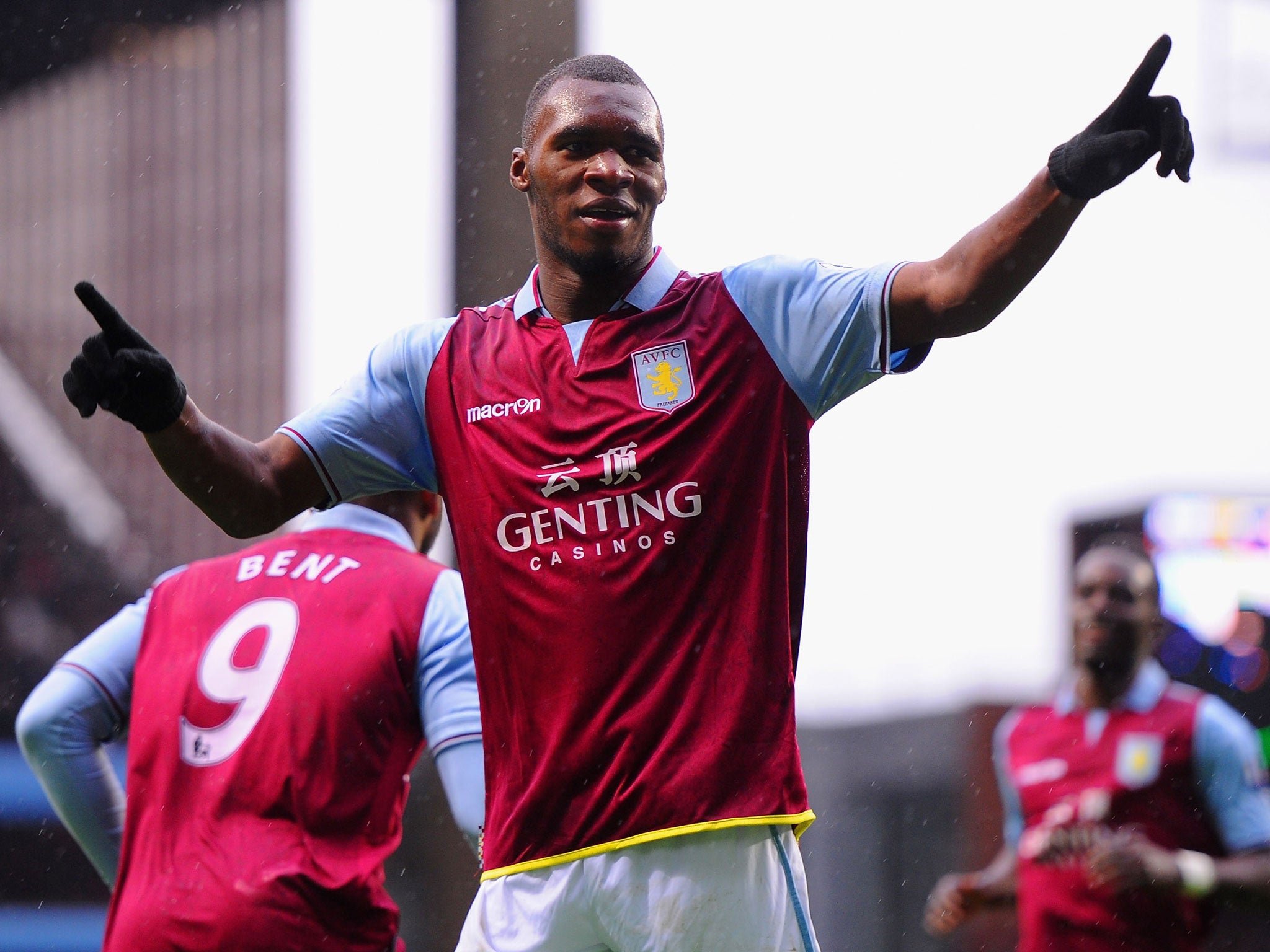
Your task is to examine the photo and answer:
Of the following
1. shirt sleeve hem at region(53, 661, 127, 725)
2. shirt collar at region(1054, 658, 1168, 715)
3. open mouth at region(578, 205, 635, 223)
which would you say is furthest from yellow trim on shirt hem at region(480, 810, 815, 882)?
shirt collar at region(1054, 658, 1168, 715)

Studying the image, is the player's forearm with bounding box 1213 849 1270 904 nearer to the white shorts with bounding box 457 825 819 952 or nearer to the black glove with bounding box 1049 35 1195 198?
the white shorts with bounding box 457 825 819 952

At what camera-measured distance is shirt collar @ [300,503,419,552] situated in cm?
387

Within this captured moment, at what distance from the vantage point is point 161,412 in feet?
8.06

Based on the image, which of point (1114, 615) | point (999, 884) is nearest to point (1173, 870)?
point (999, 884)

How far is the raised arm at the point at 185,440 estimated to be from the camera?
7.86ft

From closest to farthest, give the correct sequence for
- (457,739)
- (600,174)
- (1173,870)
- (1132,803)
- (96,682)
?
(600,174)
(457,739)
(96,682)
(1173,870)
(1132,803)

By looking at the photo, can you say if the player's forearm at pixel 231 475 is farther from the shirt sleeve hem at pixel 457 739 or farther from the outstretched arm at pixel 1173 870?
the outstretched arm at pixel 1173 870

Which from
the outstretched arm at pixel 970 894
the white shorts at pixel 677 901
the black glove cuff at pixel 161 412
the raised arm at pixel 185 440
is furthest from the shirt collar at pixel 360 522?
the outstretched arm at pixel 970 894

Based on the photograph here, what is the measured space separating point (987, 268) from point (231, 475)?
4.00 feet

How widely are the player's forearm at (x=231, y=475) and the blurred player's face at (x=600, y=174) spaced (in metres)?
0.58

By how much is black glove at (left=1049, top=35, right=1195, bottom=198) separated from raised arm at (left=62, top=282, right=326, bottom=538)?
1313 mm

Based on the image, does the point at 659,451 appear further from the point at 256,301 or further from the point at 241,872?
the point at 256,301

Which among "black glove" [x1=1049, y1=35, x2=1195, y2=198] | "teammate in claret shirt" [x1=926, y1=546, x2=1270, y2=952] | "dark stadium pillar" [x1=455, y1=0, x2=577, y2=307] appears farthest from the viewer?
"dark stadium pillar" [x1=455, y1=0, x2=577, y2=307]

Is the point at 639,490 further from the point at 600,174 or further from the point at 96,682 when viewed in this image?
the point at 96,682
